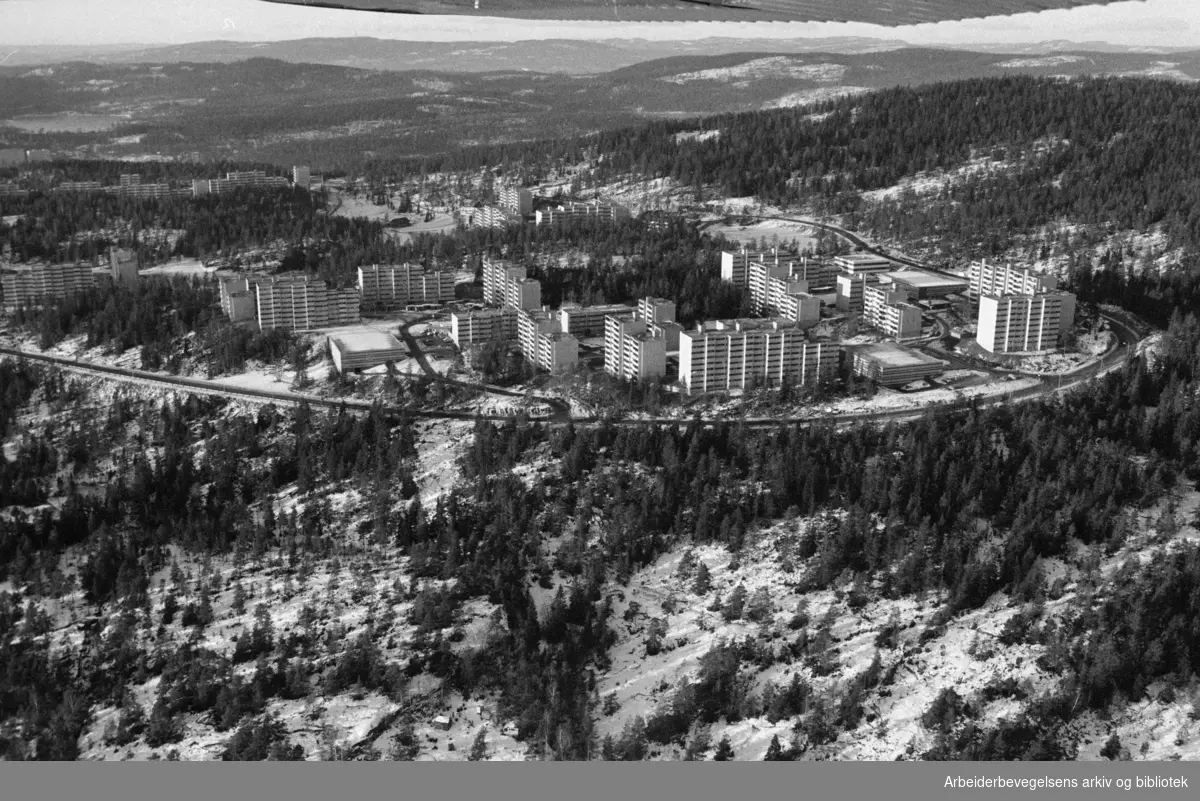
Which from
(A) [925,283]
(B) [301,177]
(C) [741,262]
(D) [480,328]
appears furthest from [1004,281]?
(B) [301,177]

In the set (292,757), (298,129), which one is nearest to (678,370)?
(292,757)

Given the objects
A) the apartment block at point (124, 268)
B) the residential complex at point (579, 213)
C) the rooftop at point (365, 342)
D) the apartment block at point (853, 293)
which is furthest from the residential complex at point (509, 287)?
the apartment block at point (124, 268)

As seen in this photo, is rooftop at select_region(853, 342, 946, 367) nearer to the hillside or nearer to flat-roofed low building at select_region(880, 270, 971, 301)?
flat-roofed low building at select_region(880, 270, 971, 301)

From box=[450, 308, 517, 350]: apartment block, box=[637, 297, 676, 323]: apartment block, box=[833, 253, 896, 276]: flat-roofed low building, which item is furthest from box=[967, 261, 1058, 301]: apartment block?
box=[450, 308, 517, 350]: apartment block

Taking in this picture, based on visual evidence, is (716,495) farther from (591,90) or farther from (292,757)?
(591,90)

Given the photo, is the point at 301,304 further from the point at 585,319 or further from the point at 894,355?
the point at 894,355
